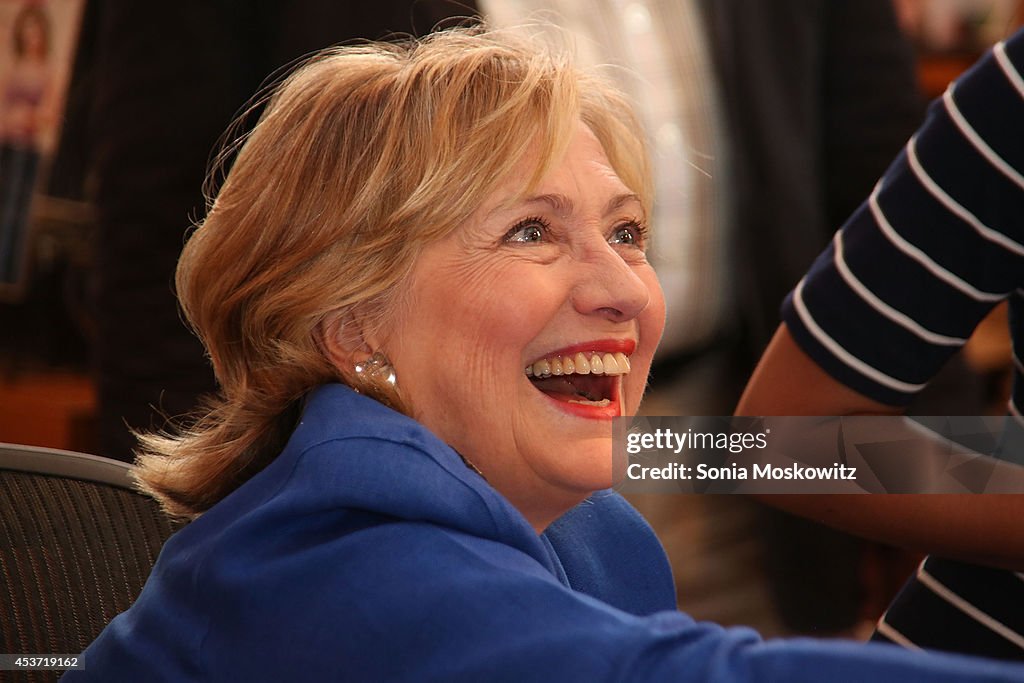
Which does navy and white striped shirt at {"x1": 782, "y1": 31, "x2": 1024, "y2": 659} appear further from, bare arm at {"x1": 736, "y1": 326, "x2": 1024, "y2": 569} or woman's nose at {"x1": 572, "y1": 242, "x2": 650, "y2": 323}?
woman's nose at {"x1": 572, "y1": 242, "x2": 650, "y2": 323}

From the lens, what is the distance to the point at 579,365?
1043 mm

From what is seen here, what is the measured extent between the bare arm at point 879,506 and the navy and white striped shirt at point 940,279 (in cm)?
2

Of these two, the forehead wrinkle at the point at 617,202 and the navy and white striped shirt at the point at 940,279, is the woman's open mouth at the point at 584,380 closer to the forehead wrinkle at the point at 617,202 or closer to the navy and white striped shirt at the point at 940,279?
the forehead wrinkle at the point at 617,202

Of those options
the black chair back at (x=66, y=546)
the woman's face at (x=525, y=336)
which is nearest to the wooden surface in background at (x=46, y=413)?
the black chair back at (x=66, y=546)

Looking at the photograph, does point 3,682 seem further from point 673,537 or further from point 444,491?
point 673,537

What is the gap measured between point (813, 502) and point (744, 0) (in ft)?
3.71

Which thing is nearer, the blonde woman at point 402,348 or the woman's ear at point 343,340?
the blonde woman at point 402,348

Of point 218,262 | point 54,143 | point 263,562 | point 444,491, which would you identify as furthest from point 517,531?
point 54,143

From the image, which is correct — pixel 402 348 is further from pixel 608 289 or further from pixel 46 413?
pixel 46 413

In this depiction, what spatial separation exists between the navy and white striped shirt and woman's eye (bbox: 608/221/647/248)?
0.17m

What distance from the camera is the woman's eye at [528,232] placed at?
104 centimetres

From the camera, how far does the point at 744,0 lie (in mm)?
2080

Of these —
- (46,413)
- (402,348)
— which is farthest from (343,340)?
(46,413)

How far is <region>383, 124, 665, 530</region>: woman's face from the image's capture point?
101 centimetres
